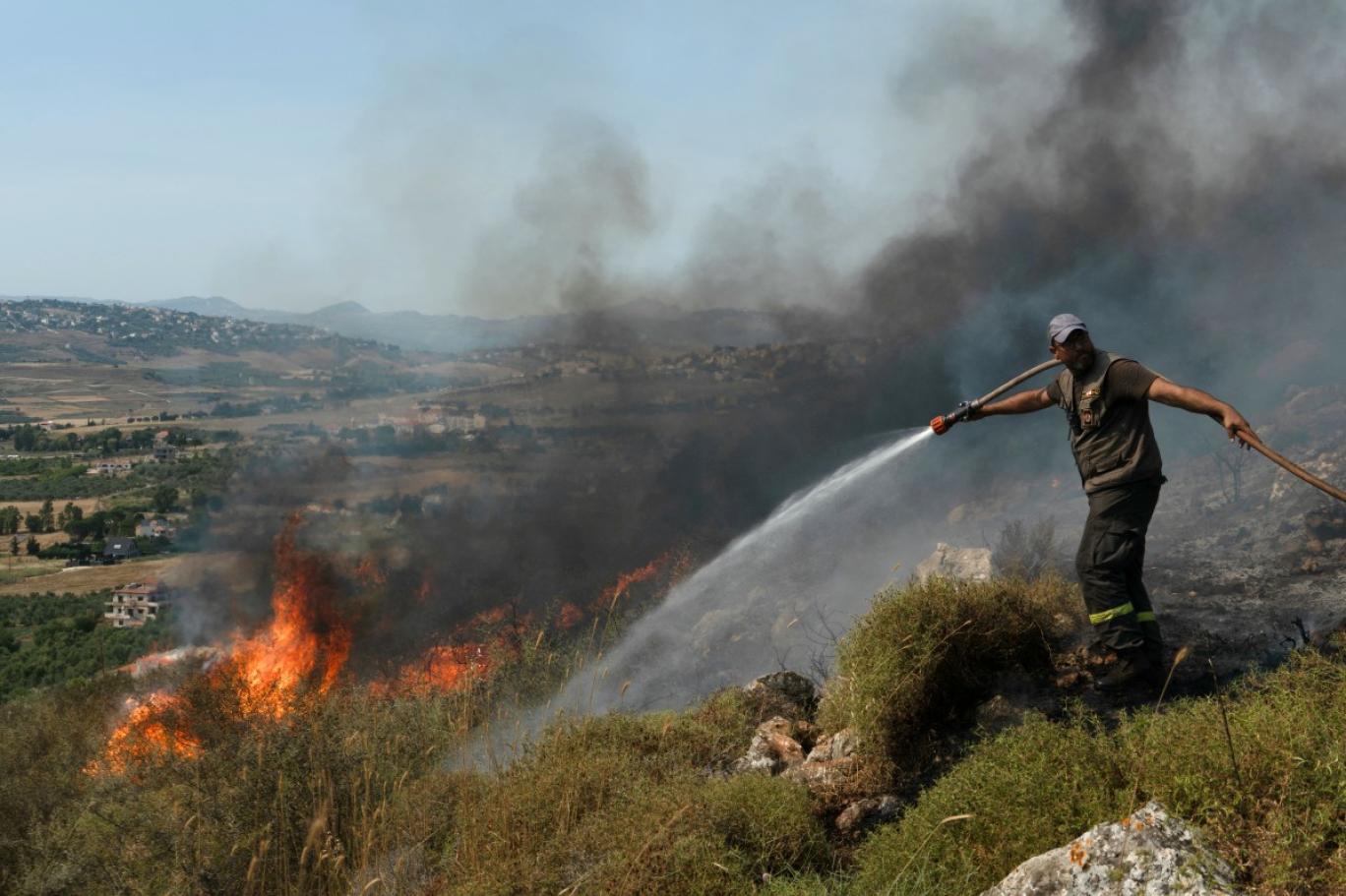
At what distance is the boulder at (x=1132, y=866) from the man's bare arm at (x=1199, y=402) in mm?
2323

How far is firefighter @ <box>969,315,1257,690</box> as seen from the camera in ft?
16.4

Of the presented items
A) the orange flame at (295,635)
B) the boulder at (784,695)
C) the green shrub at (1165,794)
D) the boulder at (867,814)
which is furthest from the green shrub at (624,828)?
the orange flame at (295,635)

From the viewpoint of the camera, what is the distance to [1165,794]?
3.29m

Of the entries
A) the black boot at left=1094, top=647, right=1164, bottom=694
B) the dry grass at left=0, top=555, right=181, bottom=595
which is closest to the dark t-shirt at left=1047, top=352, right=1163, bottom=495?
the black boot at left=1094, top=647, right=1164, bottom=694

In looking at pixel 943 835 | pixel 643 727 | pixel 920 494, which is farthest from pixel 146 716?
pixel 920 494

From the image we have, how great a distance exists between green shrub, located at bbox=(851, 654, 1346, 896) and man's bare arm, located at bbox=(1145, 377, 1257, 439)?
1207 millimetres

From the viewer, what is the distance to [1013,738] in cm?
410

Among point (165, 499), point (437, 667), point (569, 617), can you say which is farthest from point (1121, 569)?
point (165, 499)

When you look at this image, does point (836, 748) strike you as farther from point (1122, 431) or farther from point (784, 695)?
point (1122, 431)

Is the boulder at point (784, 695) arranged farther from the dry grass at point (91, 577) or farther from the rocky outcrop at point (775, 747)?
the dry grass at point (91, 577)

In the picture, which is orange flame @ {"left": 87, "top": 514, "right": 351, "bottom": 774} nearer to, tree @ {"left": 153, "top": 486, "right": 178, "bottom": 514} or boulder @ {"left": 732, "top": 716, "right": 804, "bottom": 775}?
boulder @ {"left": 732, "top": 716, "right": 804, "bottom": 775}

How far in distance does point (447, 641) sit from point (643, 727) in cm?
1414

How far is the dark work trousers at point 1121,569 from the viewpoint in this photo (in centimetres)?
502

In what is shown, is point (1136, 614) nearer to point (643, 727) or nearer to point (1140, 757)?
point (1140, 757)
